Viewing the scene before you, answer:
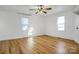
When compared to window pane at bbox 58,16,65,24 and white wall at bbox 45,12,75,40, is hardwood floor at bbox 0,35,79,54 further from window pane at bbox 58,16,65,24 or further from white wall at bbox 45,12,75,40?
window pane at bbox 58,16,65,24

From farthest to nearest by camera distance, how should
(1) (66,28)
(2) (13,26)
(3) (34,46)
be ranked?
1. (3) (34,46)
2. (2) (13,26)
3. (1) (66,28)

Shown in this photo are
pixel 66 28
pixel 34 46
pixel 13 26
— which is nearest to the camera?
pixel 66 28

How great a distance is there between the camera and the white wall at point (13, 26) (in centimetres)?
137

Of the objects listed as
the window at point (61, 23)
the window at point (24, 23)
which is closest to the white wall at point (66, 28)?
the window at point (61, 23)

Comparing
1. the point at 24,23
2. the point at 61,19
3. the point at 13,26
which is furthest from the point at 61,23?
the point at 13,26

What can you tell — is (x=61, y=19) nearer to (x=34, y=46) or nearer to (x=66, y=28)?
(x=66, y=28)

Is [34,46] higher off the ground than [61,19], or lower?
lower

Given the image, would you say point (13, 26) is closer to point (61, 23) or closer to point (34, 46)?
point (34, 46)

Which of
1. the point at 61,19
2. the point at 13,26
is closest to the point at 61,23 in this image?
the point at 61,19

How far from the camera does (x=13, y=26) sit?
155 cm

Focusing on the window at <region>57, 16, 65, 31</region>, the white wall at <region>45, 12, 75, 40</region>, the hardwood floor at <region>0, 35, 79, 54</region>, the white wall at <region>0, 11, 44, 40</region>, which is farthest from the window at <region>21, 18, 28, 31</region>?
the window at <region>57, 16, 65, 31</region>

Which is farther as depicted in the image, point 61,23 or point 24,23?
point 24,23

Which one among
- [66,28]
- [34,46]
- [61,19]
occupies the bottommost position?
[34,46]

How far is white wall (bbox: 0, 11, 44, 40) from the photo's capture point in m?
1.37
